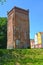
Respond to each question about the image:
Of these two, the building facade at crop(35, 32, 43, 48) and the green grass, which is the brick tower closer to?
the building facade at crop(35, 32, 43, 48)

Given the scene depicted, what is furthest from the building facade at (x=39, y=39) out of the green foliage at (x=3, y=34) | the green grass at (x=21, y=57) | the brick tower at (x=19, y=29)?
the green grass at (x=21, y=57)

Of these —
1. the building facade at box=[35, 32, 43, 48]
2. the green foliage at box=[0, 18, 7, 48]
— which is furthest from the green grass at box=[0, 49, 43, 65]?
the building facade at box=[35, 32, 43, 48]

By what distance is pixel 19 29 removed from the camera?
1438 inches

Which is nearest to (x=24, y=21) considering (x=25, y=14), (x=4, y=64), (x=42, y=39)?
(x=25, y=14)

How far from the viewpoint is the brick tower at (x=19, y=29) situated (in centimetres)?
3600

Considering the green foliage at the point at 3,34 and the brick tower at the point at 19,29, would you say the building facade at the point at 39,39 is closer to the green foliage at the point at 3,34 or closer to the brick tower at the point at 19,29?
the green foliage at the point at 3,34

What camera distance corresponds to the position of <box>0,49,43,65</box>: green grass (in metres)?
15.6

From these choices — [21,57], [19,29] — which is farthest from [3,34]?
[21,57]

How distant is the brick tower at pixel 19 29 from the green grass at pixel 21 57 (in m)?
17.1

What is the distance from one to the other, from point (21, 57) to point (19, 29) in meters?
19.6

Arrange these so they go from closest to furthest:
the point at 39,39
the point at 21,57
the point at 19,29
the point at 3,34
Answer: the point at 21,57 → the point at 19,29 → the point at 3,34 → the point at 39,39

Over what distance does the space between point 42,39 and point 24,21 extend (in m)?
12.6

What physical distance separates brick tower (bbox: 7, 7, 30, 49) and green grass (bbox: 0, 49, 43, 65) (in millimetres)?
17084

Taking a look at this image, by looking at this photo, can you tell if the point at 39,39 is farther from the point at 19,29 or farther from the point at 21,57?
the point at 21,57
